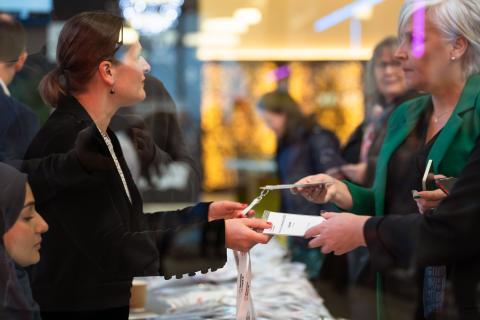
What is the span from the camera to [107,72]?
158cm

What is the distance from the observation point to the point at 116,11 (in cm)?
170

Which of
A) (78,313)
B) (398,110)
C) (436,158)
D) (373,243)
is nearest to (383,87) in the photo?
(398,110)

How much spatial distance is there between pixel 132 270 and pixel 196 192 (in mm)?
380

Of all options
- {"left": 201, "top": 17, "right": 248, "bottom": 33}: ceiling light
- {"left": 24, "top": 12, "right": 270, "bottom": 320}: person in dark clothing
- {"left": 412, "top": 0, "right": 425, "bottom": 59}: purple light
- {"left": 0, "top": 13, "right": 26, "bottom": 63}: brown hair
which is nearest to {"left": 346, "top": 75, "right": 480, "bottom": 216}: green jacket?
{"left": 412, "top": 0, "right": 425, "bottom": 59}: purple light

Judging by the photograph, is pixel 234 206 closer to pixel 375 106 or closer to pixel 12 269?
pixel 12 269

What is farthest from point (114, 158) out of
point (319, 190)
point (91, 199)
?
point (319, 190)

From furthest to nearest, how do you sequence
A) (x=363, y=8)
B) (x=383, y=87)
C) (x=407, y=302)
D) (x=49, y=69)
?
(x=363, y=8)
(x=383, y=87)
(x=407, y=302)
(x=49, y=69)

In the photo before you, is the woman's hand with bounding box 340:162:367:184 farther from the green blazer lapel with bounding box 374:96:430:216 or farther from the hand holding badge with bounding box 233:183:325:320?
the hand holding badge with bounding box 233:183:325:320

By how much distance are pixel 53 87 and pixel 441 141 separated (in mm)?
885

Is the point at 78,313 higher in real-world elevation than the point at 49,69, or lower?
lower

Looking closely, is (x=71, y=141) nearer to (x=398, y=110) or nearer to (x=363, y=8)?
(x=398, y=110)

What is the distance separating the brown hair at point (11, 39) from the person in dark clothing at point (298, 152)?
785 millimetres

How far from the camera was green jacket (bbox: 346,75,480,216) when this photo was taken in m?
1.54

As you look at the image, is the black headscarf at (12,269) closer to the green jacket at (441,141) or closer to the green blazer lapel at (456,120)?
the green jacket at (441,141)
